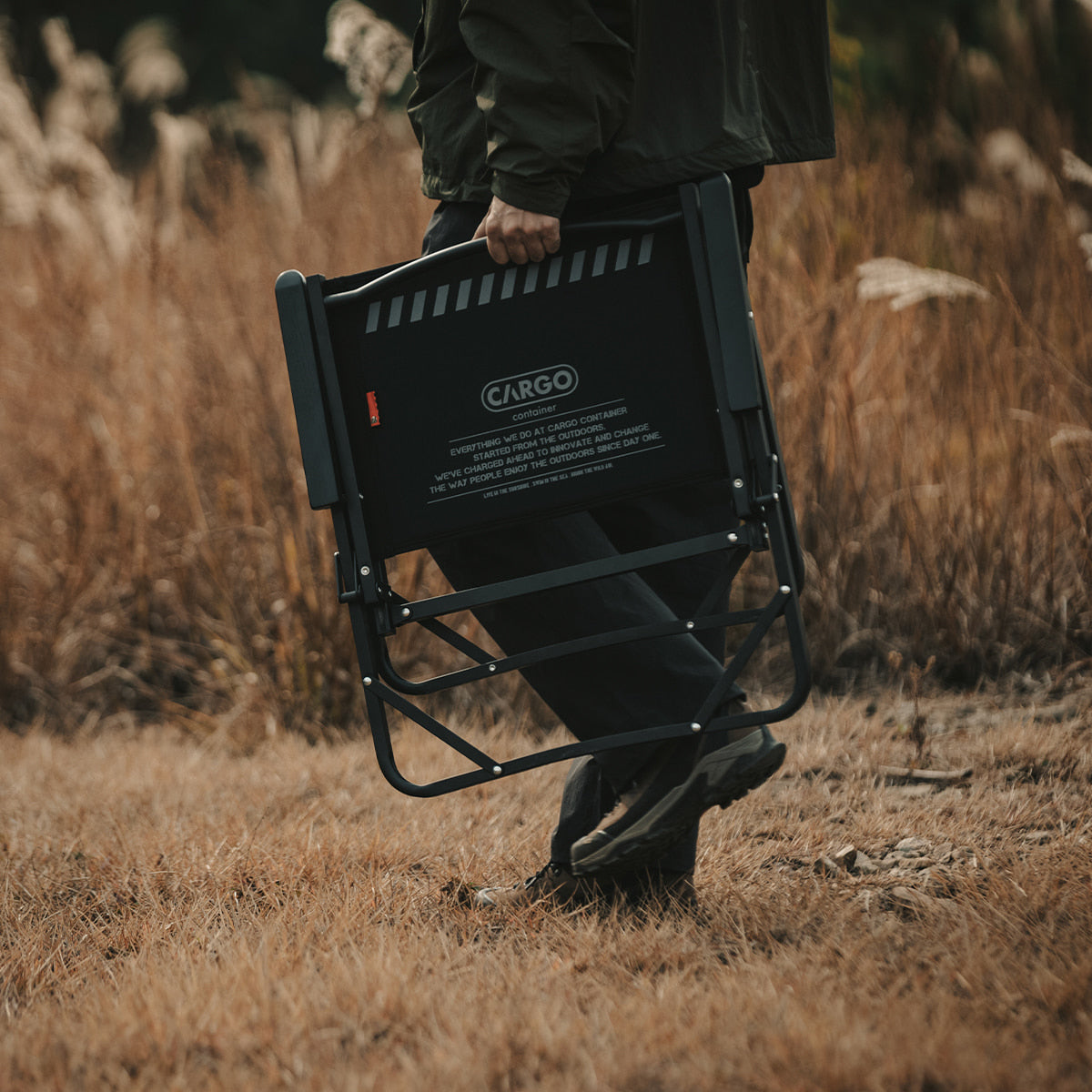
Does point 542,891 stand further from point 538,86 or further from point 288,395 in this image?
point 288,395

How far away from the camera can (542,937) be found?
5.86 ft

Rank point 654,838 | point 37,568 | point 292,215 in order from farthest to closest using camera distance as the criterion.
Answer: point 292,215 < point 37,568 < point 654,838

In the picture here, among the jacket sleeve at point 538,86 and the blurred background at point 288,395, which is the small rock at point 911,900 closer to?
the blurred background at point 288,395

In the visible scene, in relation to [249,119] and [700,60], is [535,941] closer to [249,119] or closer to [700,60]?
[700,60]

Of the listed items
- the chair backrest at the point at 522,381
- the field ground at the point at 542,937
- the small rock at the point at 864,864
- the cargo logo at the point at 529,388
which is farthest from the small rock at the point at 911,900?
the cargo logo at the point at 529,388

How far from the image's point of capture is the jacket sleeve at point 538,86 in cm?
160

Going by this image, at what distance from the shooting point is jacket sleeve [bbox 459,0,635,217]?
160 centimetres

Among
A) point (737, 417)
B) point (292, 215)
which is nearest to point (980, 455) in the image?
point (737, 417)

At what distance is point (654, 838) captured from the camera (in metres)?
1.74

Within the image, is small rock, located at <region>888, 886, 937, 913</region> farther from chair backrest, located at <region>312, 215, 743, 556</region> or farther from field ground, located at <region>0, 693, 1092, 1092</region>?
chair backrest, located at <region>312, 215, 743, 556</region>

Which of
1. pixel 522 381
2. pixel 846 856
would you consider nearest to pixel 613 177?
pixel 522 381

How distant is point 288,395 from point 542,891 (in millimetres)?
2250

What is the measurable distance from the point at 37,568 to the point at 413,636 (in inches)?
52.6

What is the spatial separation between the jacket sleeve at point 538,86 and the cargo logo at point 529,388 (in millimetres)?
241
